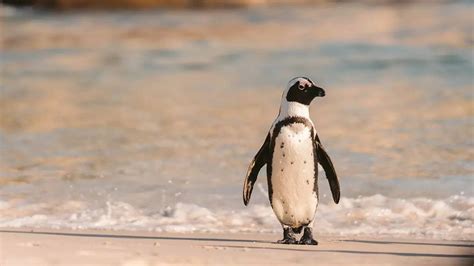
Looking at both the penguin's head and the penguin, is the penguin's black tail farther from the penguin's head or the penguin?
the penguin's head

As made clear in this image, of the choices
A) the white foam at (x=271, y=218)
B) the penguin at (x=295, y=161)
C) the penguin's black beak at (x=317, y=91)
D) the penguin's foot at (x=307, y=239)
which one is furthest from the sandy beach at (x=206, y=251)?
the penguin's black beak at (x=317, y=91)

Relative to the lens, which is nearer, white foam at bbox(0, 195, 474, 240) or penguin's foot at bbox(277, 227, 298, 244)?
penguin's foot at bbox(277, 227, 298, 244)

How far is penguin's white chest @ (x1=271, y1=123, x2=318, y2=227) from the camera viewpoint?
258 inches

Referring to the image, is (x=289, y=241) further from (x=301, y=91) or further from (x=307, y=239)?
(x=301, y=91)

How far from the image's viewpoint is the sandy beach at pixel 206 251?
571cm

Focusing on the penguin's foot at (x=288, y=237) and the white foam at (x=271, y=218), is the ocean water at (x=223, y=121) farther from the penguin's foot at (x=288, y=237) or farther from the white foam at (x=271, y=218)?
the penguin's foot at (x=288, y=237)

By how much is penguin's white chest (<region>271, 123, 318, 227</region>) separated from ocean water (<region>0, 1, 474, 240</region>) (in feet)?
3.27

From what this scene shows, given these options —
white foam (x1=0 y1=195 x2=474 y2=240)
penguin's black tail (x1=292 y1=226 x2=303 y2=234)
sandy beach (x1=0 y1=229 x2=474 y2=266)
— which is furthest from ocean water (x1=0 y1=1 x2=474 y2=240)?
penguin's black tail (x1=292 y1=226 x2=303 y2=234)

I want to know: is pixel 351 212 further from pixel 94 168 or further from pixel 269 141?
pixel 94 168

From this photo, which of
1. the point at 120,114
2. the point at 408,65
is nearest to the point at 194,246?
the point at 120,114

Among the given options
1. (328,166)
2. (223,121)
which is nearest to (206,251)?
(328,166)

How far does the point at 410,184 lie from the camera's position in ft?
30.9

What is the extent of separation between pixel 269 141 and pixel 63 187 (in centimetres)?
317

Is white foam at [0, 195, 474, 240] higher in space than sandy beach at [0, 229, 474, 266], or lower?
higher
